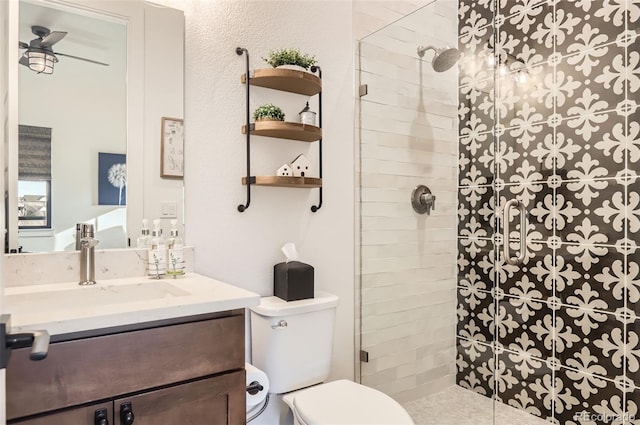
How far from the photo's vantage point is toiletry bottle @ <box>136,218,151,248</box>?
5.27 ft

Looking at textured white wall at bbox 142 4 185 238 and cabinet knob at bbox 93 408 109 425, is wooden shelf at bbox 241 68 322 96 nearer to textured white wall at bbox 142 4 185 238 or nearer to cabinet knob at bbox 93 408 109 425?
textured white wall at bbox 142 4 185 238

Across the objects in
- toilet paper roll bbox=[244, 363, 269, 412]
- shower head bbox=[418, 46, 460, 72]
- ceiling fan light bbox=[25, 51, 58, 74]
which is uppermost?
shower head bbox=[418, 46, 460, 72]

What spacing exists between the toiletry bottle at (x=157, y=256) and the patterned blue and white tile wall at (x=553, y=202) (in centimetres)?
155

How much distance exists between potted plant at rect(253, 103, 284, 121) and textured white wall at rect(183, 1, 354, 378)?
0.26 feet

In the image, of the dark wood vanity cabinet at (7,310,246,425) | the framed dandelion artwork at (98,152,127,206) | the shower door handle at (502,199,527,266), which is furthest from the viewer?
the shower door handle at (502,199,527,266)

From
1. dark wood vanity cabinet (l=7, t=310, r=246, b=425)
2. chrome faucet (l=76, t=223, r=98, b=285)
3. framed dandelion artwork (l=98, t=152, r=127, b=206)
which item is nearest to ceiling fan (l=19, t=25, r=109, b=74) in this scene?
framed dandelion artwork (l=98, t=152, r=127, b=206)

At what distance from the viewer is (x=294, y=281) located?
1.82 meters

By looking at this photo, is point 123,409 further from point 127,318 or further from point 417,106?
point 417,106

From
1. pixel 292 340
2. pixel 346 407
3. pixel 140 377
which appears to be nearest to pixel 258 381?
pixel 292 340

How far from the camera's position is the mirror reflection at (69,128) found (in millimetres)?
1415

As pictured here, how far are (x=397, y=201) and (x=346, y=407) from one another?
1087 mm

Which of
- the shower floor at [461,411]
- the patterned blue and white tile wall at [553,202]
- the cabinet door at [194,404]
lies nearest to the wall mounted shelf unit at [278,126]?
the cabinet door at [194,404]

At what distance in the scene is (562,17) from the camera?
7.06ft

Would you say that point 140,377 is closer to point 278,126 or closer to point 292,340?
point 292,340
